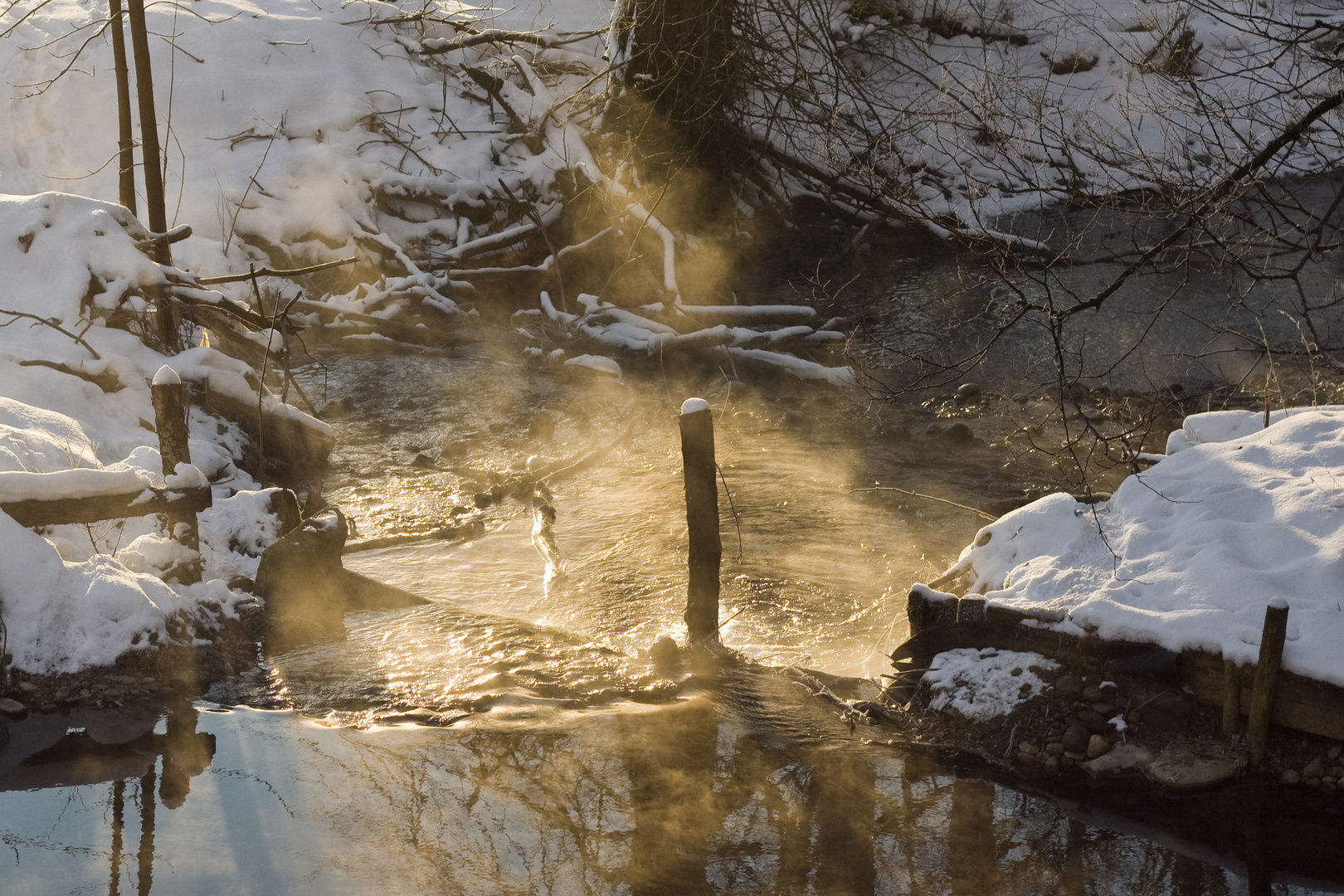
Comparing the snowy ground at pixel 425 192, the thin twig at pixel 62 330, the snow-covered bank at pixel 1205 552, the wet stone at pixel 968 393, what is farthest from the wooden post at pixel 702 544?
the wet stone at pixel 968 393

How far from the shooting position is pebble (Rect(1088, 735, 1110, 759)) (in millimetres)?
5867

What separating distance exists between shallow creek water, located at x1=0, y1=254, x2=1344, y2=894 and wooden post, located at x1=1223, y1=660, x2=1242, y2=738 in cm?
53

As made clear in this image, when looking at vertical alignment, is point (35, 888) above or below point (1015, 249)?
below

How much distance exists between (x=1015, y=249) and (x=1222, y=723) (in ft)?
32.2

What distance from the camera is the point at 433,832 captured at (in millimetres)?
5238

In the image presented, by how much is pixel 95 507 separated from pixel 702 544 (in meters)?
3.75

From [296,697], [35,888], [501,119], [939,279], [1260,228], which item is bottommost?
[35,888]

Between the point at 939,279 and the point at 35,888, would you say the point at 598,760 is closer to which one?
the point at 35,888

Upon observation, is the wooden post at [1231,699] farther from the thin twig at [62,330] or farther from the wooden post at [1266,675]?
the thin twig at [62,330]

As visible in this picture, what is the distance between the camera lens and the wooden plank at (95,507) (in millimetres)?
6055

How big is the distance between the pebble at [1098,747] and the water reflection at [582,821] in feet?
0.83

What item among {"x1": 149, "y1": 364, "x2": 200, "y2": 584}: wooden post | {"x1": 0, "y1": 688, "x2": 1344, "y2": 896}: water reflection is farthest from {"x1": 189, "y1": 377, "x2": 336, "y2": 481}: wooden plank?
{"x1": 0, "y1": 688, "x2": 1344, "y2": 896}: water reflection

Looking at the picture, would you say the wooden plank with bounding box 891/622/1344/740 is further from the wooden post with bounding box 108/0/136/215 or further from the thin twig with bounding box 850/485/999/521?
the wooden post with bounding box 108/0/136/215

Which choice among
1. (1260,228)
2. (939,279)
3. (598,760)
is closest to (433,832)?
(598,760)
